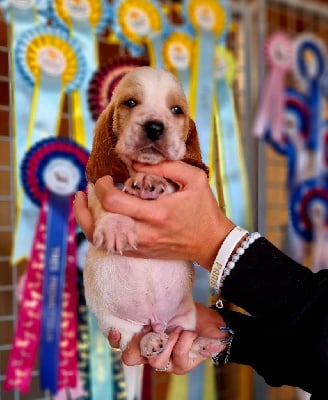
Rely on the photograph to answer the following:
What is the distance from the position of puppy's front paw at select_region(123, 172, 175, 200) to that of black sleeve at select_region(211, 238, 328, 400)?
91mm

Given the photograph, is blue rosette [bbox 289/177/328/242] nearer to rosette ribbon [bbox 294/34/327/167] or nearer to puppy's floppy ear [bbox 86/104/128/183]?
rosette ribbon [bbox 294/34/327/167]

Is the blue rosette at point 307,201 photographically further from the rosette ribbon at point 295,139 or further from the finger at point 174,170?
the finger at point 174,170

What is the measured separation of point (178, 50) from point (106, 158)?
0.49m

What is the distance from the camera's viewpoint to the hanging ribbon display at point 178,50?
692mm

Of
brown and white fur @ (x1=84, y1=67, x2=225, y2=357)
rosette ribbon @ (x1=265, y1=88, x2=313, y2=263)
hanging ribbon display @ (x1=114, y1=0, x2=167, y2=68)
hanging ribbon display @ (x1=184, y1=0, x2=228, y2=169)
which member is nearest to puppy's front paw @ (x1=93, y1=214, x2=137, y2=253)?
brown and white fur @ (x1=84, y1=67, x2=225, y2=357)

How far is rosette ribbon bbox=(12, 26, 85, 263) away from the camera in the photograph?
77cm

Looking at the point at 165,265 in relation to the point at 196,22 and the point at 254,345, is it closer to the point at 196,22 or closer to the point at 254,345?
the point at 254,345

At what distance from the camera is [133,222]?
1.10 ft

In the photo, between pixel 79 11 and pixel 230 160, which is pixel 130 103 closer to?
pixel 230 160

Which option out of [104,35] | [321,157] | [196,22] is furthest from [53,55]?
[321,157]

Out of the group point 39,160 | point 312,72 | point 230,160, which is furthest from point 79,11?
point 312,72

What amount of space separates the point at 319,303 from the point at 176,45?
53 cm

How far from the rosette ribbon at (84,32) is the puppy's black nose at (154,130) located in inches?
16.0

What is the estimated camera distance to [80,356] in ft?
2.77
